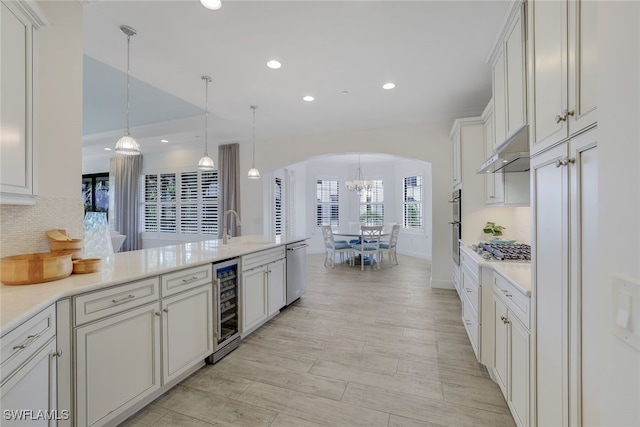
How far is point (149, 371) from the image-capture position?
6.07 ft

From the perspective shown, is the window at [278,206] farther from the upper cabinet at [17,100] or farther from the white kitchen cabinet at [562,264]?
the white kitchen cabinet at [562,264]

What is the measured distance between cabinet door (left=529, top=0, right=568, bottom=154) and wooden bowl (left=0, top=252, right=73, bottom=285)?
103 inches

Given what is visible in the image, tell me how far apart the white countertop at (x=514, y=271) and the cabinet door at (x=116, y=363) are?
2.27m

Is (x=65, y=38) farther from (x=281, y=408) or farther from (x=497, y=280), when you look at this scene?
(x=497, y=280)

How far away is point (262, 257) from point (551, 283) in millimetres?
2597

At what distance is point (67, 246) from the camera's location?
1.84 metres

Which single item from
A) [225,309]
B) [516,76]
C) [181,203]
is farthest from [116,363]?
[181,203]

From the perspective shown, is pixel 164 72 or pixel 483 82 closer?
pixel 164 72

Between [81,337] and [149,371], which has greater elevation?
[81,337]

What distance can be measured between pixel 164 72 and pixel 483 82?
3859 mm

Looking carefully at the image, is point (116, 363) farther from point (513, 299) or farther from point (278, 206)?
point (278, 206)

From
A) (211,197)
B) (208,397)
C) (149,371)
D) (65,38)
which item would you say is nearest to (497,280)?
(208,397)

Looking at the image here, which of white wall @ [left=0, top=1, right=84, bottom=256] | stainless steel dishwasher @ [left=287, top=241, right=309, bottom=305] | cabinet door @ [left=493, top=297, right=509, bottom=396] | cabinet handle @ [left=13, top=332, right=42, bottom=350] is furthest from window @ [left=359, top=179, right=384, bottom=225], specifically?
cabinet handle @ [left=13, top=332, right=42, bottom=350]

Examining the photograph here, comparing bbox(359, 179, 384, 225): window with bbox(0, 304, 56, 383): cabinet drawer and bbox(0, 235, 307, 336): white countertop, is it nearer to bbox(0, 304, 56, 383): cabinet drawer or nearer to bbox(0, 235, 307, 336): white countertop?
bbox(0, 235, 307, 336): white countertop
